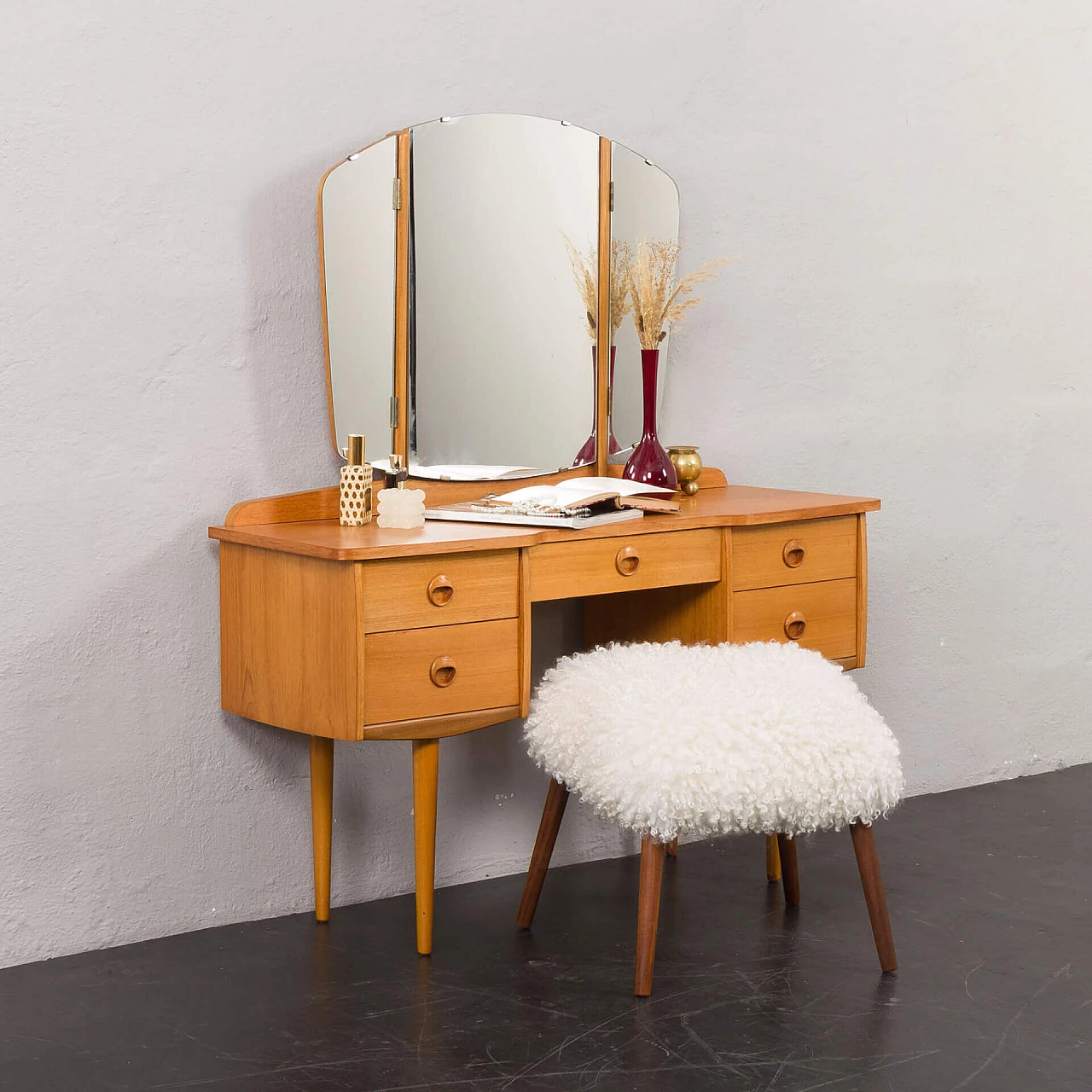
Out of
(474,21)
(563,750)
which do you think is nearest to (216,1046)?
(563,750)

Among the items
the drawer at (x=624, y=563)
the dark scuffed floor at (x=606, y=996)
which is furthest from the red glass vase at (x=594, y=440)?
the dark scuffed floor at (x=606, y=996)

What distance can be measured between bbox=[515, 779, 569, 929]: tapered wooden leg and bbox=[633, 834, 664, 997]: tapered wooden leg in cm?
33

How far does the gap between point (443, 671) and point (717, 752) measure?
1.54 ft

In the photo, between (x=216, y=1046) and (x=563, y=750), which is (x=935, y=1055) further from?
(x=216, y=1046)

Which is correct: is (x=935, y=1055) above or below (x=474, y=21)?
below

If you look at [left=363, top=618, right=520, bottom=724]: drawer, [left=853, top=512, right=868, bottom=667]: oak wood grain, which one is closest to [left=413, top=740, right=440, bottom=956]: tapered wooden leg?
[left=363, top=618, right=520, bottom=724]: drawer

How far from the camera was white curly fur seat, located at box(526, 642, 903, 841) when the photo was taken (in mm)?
2062

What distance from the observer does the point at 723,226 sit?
119 inches

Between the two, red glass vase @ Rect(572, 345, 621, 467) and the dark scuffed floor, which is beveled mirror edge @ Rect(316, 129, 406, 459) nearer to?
red glass vase @ Rect(572, 345, 621, 467)

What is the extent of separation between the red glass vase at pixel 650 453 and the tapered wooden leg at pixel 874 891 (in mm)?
831

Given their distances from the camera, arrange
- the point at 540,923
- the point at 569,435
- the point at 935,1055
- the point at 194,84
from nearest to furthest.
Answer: the point at 935,1055 → the point at 194,84 → the point at 540,923 → the point at 569,435

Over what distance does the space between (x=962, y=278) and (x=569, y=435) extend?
4.08 feet

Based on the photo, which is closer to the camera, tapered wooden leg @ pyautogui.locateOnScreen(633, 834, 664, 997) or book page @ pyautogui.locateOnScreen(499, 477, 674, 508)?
tapered wooden leg @ pyautogui.locateOnScreen(633, 834, 664, 997)

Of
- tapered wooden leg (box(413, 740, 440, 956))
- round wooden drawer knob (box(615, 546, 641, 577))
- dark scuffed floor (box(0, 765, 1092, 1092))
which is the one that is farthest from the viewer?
round wooden drawer knob (box(615, 546, 641, 577))
